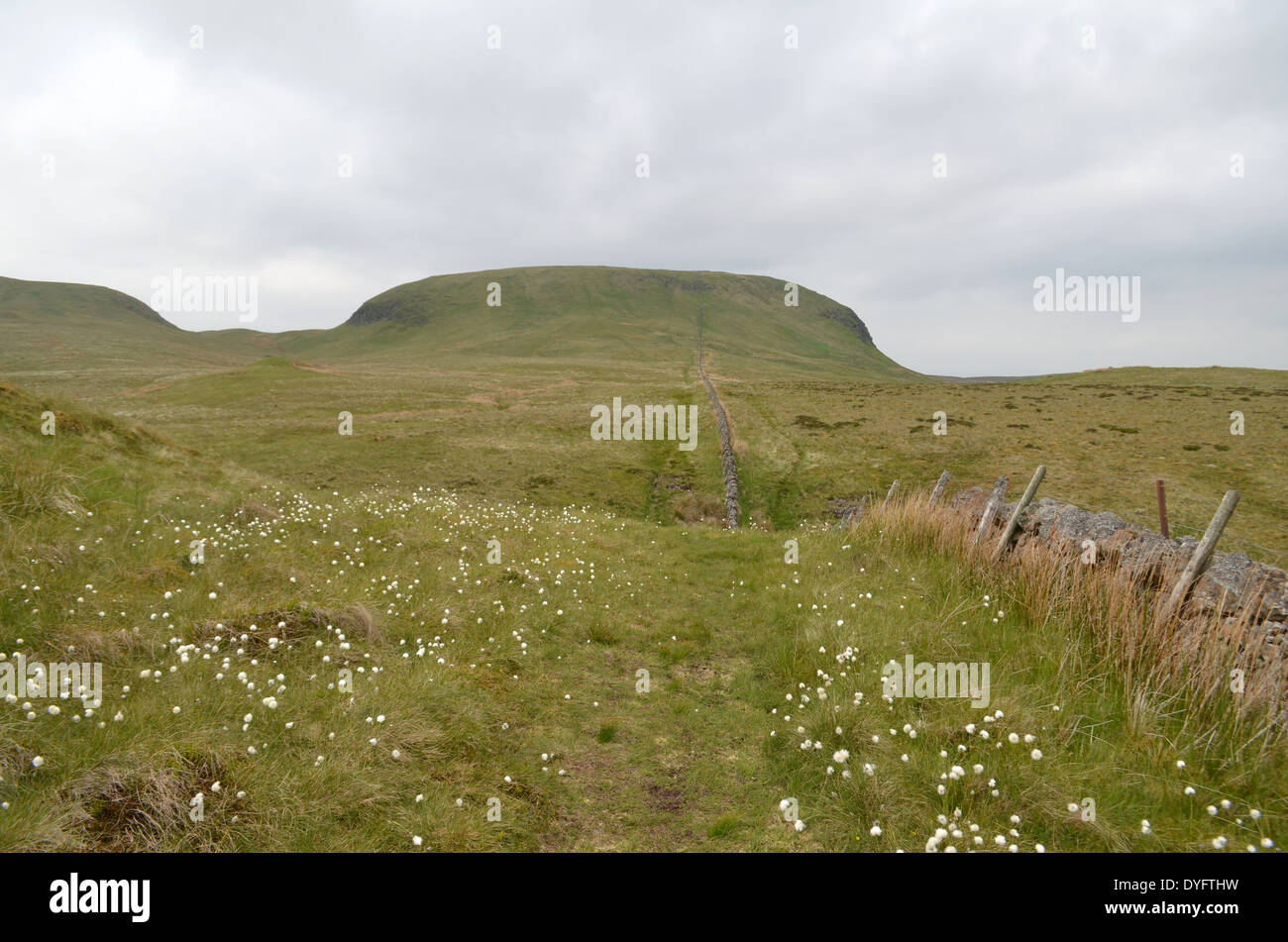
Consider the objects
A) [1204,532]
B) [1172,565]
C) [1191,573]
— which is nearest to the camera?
[1191,573]

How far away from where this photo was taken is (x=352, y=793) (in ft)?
18.2

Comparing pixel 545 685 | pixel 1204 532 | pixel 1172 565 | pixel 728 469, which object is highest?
pixel 728 469

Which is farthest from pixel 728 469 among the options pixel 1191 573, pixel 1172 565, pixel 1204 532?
pixel 1191 573

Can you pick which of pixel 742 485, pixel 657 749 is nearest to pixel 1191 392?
pixel 742 485

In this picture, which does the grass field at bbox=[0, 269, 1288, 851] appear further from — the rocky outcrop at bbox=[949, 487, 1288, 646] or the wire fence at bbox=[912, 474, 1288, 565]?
the wire fence at bbox=[912, 474, 1288, 565]

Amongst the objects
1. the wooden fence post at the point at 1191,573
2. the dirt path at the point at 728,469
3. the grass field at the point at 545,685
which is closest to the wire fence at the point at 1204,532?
the wooden fence post at the point at 1191,573

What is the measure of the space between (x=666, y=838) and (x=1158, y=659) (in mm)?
6997

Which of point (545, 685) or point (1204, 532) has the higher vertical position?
point (1204, 532)

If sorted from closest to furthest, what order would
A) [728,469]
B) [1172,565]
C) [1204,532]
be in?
[1172,565], [1204,532], [728,469]

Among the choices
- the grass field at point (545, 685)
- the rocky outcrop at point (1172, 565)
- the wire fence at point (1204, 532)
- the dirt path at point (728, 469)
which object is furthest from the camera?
the dirt path at point (728, 469)

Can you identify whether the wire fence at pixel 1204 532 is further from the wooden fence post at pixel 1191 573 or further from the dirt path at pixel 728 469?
the dirt path at pixel 728 469

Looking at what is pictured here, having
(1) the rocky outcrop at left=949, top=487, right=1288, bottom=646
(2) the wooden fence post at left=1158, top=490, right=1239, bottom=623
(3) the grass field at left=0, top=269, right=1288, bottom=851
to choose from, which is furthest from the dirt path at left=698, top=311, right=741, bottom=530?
(2) the wooden fence post at left=1158, top=490, right=1239, bottom=623

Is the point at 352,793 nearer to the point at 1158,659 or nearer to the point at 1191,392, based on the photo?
the point at 1158,659

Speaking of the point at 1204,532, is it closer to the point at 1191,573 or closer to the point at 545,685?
the point at 1191,573
